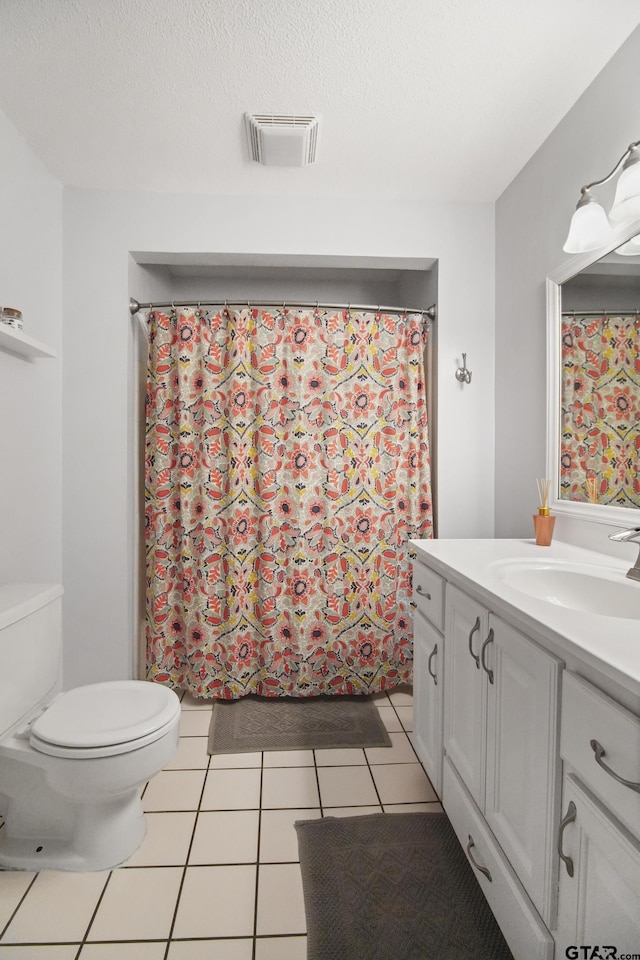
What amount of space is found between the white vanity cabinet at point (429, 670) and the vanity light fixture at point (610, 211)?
3.66 feet

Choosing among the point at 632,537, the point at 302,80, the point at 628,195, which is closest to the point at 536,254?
the point at 628,195

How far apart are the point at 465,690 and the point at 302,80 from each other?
1.95 meters

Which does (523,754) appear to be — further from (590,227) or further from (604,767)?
(590,227)

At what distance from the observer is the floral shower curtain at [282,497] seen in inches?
91.9

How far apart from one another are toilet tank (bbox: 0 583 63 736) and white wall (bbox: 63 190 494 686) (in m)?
0.57

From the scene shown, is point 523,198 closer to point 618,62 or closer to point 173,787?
point 618,62

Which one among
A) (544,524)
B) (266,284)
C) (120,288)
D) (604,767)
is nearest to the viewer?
(604,767)

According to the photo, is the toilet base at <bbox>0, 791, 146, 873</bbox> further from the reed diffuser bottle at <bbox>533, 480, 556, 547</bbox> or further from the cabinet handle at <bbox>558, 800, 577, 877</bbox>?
the reed diffuser bottle at <bbox>533, 480, 556, 547</bbox>

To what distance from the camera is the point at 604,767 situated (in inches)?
30.0

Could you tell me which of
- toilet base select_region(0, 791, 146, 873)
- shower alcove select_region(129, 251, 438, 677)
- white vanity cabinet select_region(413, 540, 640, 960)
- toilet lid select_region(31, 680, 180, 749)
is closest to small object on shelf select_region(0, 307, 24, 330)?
shower alcove select_region(129, 251, 438, 677)

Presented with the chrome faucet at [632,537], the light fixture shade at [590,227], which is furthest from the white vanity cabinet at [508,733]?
the light fixture shade at [590,227]

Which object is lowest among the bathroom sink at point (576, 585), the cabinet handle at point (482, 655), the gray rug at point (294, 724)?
the gray rug at point (294, 724)

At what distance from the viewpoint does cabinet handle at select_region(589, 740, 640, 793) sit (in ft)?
2.27

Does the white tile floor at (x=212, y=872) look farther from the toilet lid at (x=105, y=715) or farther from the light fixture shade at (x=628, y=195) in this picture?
the light fixture shade at (x=628, y=195)
